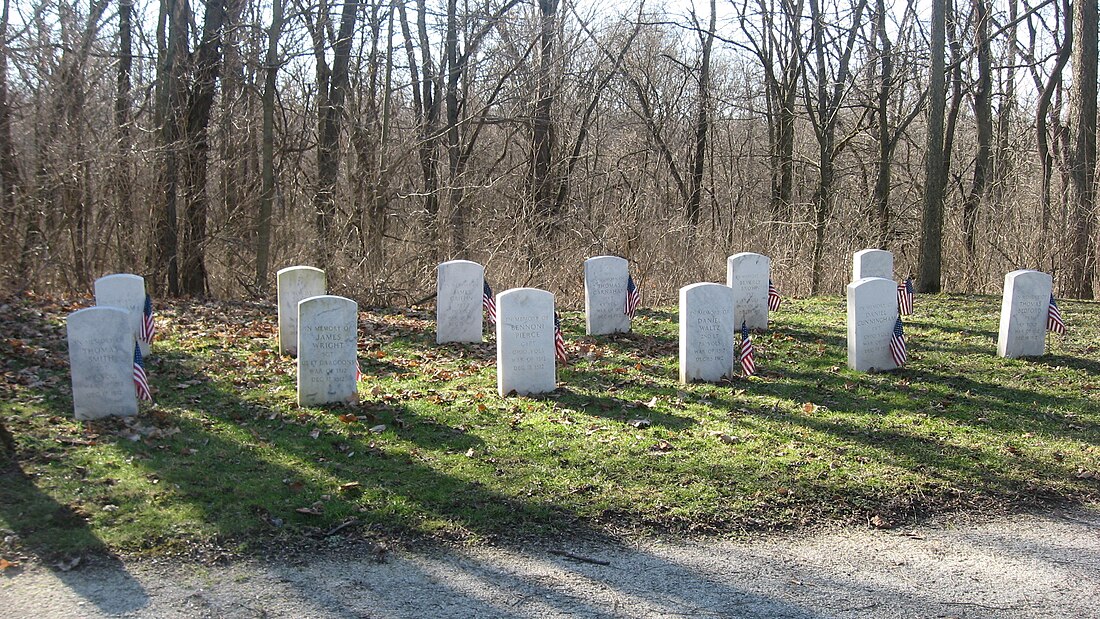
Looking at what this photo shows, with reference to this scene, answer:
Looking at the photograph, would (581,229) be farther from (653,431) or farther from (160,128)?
(653,431)

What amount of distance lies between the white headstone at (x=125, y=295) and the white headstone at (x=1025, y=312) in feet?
33.3

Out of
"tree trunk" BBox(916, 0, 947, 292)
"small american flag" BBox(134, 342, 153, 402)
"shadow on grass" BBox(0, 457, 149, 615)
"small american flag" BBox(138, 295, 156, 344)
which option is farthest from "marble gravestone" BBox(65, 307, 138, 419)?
"tree trunk" BBox(916, 0, 947, 292)

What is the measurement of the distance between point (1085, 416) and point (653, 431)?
4158mm

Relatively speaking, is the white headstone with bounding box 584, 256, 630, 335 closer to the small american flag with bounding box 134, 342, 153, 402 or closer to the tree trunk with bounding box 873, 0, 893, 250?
the small american flag with bounding box 134, 342, 153, 402

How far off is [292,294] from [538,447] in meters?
5.52

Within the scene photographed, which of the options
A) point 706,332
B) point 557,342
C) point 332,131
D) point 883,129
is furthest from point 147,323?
point 883,129

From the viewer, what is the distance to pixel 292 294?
11.6 metres

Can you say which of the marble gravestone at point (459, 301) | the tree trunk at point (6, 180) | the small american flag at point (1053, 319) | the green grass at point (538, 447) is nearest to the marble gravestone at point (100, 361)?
the green grass at point (538, 447)

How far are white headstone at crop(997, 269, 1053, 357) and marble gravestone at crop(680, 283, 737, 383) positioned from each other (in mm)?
3548

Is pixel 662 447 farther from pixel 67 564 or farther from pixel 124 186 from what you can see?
pixel 124 186

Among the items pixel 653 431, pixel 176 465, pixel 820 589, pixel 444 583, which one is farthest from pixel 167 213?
pixel 820 589

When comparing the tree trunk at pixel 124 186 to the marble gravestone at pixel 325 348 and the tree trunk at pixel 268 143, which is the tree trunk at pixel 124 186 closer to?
the tree trunk at pixel 268 143

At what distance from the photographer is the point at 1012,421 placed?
26.9 ft

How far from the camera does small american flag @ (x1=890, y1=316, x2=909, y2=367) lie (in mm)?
9844
